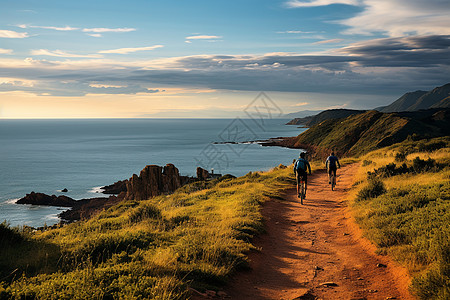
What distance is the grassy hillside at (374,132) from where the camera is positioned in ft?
260

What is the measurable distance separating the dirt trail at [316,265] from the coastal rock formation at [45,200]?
53717 millimetres

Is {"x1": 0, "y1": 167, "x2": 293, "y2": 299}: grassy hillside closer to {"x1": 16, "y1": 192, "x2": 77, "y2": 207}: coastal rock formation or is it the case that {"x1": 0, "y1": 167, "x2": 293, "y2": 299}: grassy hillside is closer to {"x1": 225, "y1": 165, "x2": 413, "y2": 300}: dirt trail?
{"x1": 225, "y1": 165, "x2": 413, "y2": 300}: dirt trail

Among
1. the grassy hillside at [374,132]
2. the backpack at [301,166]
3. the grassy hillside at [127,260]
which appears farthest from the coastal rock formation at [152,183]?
the grassy hillside at [374,132]

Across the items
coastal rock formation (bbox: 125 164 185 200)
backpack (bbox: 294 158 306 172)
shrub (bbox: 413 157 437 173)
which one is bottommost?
coastal rock formation (bbox: 125 164 185 200)

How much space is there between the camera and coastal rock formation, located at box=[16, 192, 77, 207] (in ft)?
185

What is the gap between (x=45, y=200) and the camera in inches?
2248

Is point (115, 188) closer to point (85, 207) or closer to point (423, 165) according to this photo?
point (85, 207)

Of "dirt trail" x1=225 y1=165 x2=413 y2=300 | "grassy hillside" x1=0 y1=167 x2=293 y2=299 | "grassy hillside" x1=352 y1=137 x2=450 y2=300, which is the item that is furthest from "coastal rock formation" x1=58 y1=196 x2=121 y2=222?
"grassy hillside" x1=352 y1=137 x2=450 y2=300

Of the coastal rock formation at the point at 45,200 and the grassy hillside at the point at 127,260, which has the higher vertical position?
the grassy hillside at the point at 127,260

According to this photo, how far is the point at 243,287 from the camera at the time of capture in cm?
618

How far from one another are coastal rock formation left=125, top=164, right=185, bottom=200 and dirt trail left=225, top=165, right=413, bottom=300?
1555 inches

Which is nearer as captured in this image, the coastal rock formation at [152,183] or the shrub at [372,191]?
the shrub at [372,191]

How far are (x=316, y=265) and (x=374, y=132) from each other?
91135mm

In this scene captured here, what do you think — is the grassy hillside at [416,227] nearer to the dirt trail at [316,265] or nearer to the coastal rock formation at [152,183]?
Answer: the dirt trail at [316,265]
